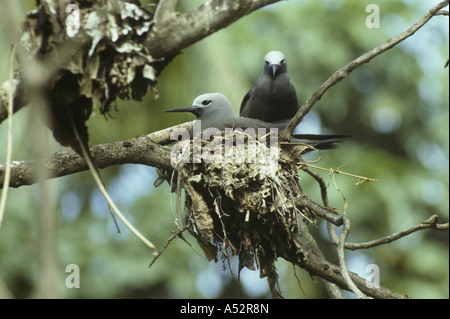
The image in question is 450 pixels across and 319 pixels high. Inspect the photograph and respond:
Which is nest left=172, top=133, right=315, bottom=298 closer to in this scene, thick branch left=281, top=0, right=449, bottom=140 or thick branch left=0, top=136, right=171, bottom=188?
thick branch left=0, top=136, right=171, bottom=188

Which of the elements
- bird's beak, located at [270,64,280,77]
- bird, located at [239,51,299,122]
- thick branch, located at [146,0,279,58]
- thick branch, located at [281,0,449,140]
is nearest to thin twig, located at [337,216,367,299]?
thick branch, located at [281,0,449,140]

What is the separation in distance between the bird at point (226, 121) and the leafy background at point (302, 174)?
2.68m

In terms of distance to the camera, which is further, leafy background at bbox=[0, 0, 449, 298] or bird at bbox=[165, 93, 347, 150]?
leafy background at bbox=[0, 0, 449, 298]

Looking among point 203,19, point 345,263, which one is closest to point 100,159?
point 203,19

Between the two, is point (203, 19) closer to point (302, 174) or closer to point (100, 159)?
point (100, 159)

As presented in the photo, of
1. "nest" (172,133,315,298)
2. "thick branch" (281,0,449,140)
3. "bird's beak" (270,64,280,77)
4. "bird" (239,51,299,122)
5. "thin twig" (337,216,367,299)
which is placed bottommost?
"thin twig" (337,216,367,299)

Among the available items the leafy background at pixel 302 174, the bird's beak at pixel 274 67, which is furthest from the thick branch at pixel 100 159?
the leafy background at pixel 302 174

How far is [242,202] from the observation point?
13.3ft

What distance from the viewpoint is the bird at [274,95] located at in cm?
640

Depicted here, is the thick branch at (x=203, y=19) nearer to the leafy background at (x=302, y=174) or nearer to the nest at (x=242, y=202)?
the nest at (x=242, y=202)

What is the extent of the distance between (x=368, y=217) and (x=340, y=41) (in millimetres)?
3777

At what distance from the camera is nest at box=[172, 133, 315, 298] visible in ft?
13.2

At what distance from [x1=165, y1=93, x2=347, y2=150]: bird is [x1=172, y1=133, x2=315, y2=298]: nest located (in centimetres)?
65
